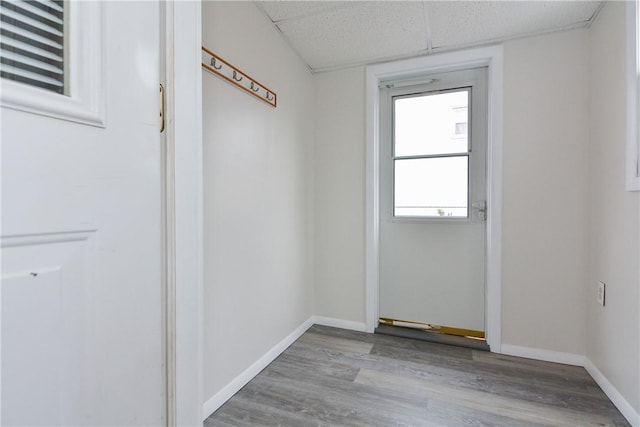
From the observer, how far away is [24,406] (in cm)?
44

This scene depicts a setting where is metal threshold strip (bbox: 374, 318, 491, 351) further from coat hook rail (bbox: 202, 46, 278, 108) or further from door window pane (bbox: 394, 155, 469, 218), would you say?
coat hook rail (bbox: 202, 46, 278, 108)

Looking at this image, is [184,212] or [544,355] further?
[544,355]

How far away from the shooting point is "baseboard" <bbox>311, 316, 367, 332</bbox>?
2327 mm

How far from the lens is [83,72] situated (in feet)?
1.66

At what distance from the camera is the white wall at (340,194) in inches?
92.2

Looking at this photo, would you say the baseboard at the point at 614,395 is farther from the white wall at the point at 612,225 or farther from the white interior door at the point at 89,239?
the white interior door at the point at 89,239

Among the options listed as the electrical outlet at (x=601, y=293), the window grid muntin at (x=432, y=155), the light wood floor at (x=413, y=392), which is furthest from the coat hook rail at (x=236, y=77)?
the electrical outlet at (x=601, y=293)

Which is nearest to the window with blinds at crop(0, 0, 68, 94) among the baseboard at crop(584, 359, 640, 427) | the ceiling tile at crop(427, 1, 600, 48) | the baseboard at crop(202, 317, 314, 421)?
the baseboard at crop(202, 317, 314, 421)

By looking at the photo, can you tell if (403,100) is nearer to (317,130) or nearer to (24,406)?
(317,130)

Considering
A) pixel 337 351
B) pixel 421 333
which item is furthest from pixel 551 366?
pixel 337 351

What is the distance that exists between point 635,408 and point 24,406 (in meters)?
2.18

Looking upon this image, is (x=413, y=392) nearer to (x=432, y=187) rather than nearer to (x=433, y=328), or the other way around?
(x=433, y=328)

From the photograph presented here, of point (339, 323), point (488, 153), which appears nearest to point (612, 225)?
point (488, 153)

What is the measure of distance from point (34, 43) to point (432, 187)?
232 centimetres
